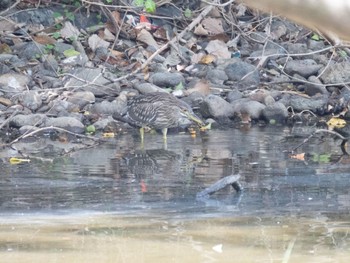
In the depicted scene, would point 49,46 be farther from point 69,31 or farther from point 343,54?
point 343,54

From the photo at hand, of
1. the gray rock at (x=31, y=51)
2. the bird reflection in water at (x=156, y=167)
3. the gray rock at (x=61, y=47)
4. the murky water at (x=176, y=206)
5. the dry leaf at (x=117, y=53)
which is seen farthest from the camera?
the dry leaf at (x=117, y=53)

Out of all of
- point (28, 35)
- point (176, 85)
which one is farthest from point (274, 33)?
point (28, 35)

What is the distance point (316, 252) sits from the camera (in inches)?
215

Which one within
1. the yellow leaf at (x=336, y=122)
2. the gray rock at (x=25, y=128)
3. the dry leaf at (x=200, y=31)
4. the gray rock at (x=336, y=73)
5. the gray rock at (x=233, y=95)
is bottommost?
the gray rock at (x=25, y=128)

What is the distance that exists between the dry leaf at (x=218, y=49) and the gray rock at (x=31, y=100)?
415cm

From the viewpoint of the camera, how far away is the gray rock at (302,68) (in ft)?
50.3

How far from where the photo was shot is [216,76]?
14992 millimetres

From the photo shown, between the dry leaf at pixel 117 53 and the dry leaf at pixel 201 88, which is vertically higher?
the dry leaf at pixel 117 53

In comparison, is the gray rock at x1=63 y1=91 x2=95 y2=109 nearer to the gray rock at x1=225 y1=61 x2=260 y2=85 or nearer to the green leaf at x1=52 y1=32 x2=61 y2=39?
the gray rock at x1=225 y1=61 x2=260 y2=85

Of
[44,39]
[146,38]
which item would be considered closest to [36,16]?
[44,39]

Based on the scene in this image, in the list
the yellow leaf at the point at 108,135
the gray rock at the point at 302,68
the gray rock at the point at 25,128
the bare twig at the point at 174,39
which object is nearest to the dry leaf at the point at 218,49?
the bare twig at the point at 174,39

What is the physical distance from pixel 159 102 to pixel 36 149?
237 cm

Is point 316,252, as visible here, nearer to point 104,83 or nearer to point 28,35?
point 104,83

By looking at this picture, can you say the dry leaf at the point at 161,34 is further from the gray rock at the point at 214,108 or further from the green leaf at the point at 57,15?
the gray rock at the point at 214,108
